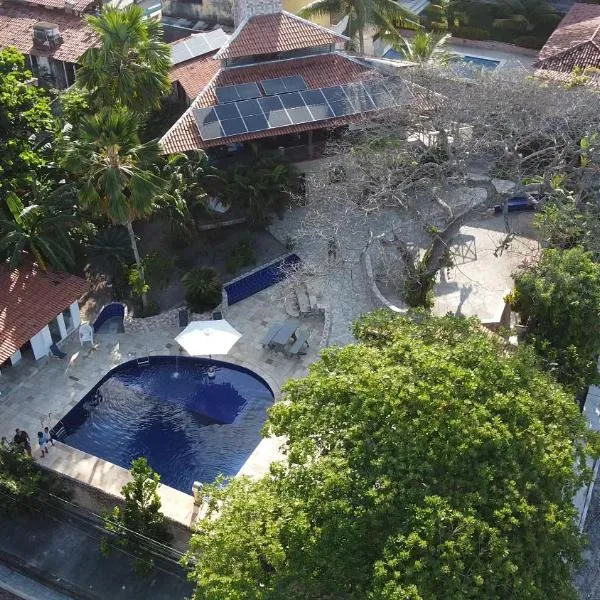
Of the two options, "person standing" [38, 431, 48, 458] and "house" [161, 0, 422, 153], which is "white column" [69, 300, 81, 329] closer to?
"person standing" [38, 431, 48, 458]

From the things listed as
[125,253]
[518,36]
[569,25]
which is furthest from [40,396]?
[518,36]

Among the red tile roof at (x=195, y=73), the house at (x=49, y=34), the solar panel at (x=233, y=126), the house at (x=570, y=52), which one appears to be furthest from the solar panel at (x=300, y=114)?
the house at (x=49, y=34)

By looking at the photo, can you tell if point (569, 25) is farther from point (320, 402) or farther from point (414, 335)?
point (320, 402)

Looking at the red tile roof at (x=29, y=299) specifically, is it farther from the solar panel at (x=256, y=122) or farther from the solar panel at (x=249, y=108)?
the solar panel at (x=249, y=108)

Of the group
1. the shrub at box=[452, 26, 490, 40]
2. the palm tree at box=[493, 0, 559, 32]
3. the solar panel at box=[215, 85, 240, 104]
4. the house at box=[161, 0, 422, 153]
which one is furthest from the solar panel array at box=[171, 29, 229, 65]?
the palm tree at box=[493, 0, 559, 32]

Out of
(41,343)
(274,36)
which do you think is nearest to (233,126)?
(274,36)
